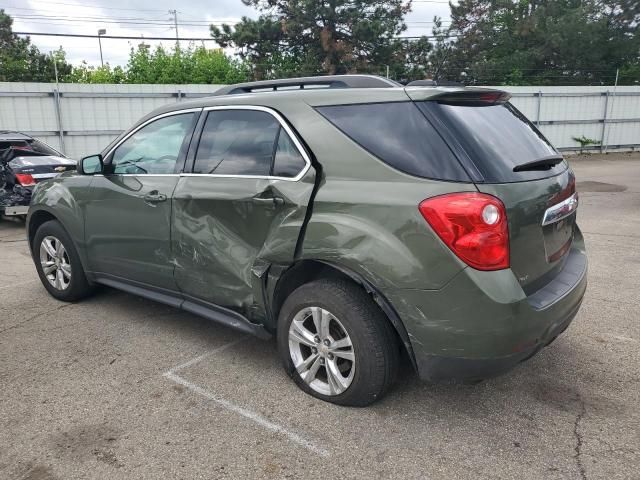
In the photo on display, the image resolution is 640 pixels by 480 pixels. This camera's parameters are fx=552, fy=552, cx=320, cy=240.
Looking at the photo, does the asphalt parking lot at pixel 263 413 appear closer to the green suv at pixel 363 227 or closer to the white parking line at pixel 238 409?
the white parking line at pixel 238 409

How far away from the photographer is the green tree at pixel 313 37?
26156 millimetres

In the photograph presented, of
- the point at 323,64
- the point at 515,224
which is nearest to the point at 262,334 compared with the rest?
the point at 515,224

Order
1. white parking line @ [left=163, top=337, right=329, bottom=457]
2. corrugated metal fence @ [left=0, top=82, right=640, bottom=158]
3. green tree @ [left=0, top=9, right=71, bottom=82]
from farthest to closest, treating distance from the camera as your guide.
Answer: green tree @ [left=0, top=9, right=71, bottom=82]
corrugated metal fence @ [left=0, top=82, right=640, bottom=158]
white parking line @ [left=163, top=337, right=329, bottom=457]

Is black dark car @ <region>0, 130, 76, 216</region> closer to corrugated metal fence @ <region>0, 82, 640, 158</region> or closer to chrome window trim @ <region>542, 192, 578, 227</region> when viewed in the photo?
corrugated metal fence @ <region>0, 82, 640, 158</region>

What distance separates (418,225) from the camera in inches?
101

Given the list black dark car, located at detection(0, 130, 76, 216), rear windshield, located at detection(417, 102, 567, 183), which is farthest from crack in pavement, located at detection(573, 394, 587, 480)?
black dark car, located at detection(0, 130, 76, 216)

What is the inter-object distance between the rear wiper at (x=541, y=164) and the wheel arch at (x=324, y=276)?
929 mm

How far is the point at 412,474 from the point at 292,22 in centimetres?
2616

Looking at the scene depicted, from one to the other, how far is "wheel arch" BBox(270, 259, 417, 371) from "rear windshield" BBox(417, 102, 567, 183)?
769mm

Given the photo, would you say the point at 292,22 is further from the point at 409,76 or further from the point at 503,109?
the point at 503,109

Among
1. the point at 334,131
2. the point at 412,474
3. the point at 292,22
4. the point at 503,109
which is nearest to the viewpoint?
the point at 412,474

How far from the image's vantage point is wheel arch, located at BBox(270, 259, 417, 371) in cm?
273

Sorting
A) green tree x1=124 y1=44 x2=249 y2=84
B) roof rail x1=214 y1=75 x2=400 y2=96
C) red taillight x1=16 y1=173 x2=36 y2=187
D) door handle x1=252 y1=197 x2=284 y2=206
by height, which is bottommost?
red taillight x1=16 y1=173 x2=36 y2=187

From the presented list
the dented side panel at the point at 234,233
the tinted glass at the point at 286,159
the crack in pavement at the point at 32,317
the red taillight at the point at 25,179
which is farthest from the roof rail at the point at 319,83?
the red taillight at the point at 25,179
